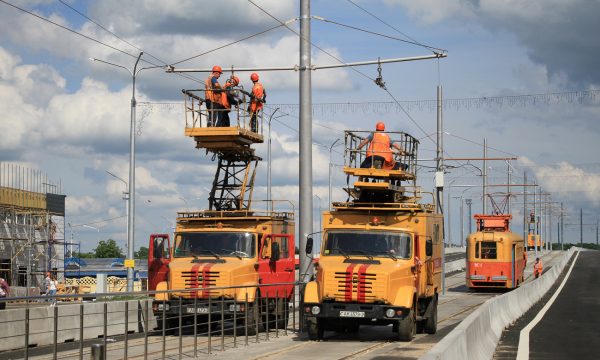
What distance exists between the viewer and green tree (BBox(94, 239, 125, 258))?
505 ft

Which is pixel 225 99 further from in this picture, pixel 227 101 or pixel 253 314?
pixel 253 314

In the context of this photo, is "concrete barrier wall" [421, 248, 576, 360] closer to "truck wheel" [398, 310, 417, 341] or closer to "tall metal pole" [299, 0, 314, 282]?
"truck wheel" [398, 310, 417, 341]

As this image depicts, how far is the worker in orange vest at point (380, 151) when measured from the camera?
2494cm

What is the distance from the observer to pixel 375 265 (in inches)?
845

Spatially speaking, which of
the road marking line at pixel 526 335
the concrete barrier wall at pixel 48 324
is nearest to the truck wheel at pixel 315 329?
the concrete barrier wall at pixel 48 324

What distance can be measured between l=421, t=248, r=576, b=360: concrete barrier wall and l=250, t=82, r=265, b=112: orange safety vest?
8.66 meters

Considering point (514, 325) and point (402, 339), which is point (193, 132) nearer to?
point (402, 339)

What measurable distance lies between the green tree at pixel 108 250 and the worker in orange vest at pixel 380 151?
13121 cm

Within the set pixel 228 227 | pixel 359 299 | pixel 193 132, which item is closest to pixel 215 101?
pixel 193 132

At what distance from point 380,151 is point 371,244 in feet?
12.2

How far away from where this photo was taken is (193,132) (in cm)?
2664

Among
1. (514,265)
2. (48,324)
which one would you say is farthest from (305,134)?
(514,265)

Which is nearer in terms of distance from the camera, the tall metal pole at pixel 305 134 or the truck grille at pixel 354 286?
the truck grille at pixel 354 286

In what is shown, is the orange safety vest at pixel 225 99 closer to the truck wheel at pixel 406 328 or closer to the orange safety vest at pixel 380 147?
the orange safety vest at pixel 380 147
